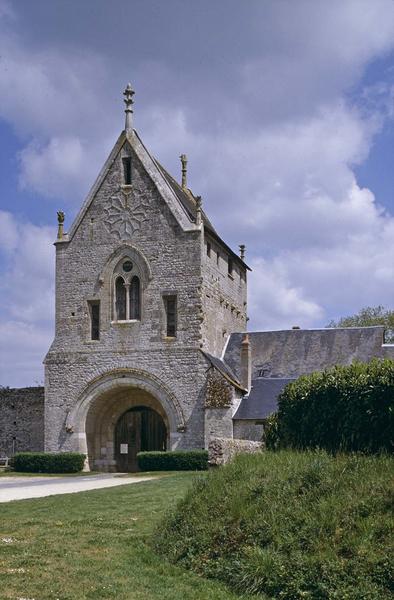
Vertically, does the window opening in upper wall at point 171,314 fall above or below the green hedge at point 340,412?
above

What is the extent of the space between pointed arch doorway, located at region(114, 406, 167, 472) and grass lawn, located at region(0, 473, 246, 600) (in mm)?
17835

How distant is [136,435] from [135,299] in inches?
224

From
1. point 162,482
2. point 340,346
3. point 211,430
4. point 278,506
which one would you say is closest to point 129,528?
point 278,506

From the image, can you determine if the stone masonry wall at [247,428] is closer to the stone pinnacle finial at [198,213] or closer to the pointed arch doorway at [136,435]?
the pointed arch doorway at [136,435]

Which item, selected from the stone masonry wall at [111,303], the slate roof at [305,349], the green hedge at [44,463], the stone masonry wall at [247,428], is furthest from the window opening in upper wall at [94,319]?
the stone masonry wall at [247,428]

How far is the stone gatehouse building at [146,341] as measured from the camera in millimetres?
32250

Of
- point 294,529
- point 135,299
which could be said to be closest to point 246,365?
point 135,299

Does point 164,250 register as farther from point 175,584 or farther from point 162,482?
point 175,584

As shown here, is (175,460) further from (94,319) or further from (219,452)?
(219,452)

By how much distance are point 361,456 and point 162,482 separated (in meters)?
9.07

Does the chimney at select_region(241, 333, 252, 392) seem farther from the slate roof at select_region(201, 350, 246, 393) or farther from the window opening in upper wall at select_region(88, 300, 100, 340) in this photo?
the window opening in upper wall at select_region(88, 300, 100, 340)

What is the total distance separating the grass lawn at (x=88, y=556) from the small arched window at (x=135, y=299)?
1764 centimetres

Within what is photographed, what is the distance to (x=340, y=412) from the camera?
612 inches

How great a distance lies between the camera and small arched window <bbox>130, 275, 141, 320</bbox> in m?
33.6
